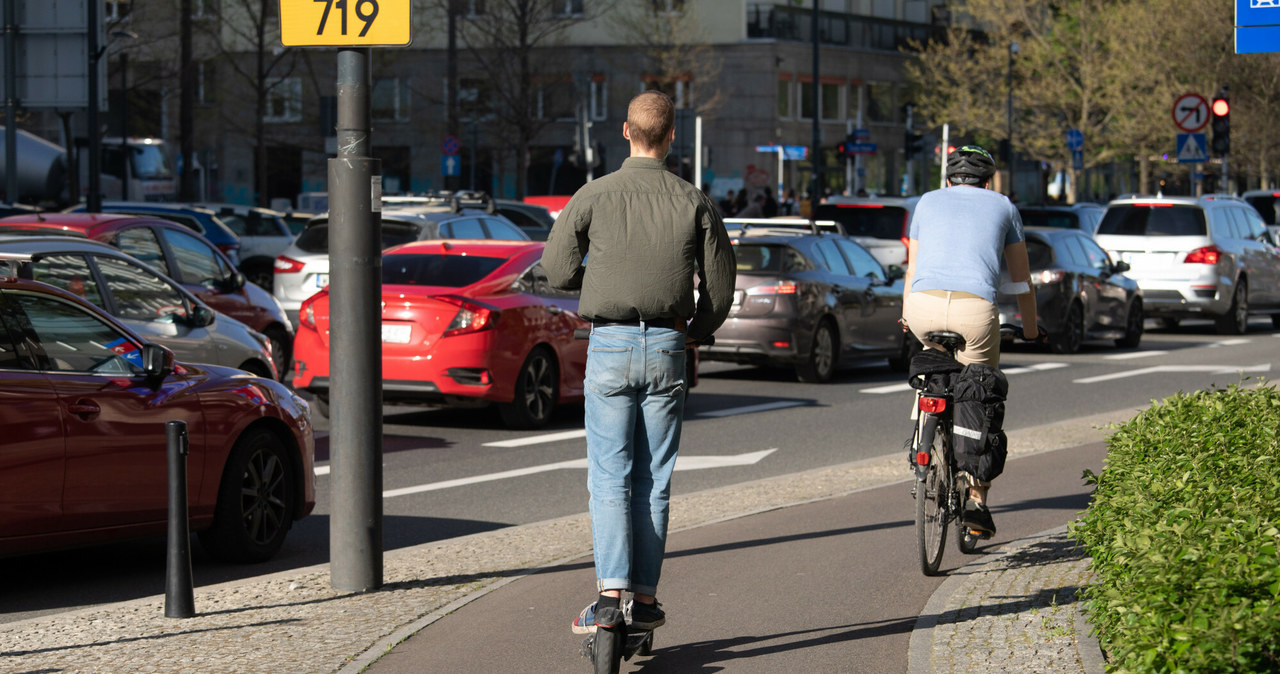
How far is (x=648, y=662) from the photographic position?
5895 mm

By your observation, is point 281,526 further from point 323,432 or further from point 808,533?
point 323,432

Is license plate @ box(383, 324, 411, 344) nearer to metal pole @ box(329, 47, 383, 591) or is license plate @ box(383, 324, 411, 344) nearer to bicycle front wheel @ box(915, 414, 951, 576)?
metal pole @ box(329, 47, 383, 591)

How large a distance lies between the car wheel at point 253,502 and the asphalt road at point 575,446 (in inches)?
4.4

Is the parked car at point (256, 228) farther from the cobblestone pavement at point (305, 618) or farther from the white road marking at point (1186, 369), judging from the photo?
the cobblestone pavement at point (305, 618)

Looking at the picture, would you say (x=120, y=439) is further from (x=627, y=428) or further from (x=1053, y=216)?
(x=1053, y=216)

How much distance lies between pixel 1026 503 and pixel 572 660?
14.8ft

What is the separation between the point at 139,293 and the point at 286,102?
178ft

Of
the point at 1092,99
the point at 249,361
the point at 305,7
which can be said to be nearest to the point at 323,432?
the point at 249,361

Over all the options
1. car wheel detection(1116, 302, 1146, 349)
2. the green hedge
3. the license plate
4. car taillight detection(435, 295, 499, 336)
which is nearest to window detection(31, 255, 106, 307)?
the license plate

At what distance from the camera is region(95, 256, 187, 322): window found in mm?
11523

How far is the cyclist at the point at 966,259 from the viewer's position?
738 cm

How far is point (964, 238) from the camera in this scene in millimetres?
7383

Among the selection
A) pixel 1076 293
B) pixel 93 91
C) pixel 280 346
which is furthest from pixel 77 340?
pixel 93 91

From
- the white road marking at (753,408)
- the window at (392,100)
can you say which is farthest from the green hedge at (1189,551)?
the window at (392,100)
